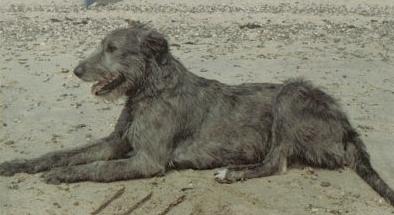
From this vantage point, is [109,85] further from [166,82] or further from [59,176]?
[59,176]

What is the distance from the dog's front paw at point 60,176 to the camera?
662 centimetres

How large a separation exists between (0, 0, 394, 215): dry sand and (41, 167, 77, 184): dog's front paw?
0.11m

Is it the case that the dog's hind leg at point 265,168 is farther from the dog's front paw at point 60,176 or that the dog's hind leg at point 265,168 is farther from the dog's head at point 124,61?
the dog's front paw at point 60,176

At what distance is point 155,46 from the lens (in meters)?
6.82

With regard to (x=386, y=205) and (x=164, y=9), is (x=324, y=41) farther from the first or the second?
(x=386, y=205)

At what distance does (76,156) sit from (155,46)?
1.46 metres

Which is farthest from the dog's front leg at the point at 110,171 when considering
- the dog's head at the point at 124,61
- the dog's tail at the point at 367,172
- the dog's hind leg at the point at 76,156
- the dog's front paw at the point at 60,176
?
the dog's tail at the point at 367,172

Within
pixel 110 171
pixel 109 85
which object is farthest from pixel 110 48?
pixel 110 171

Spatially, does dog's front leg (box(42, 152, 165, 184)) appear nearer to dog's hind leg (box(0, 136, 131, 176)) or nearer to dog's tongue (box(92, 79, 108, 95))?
dog's hind leg (box(0, 136, 131, 176))

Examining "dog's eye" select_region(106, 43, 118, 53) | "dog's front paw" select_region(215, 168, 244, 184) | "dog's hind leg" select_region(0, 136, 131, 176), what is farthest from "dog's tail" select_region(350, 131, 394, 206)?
"dog's eye" select_region(106, 43, 118, 53)

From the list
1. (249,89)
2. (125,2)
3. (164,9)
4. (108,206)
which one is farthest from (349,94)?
(125,2)

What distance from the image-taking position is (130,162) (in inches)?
265

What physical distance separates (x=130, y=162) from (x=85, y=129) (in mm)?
1903

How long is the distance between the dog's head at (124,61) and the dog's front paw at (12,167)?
3.45 ft
